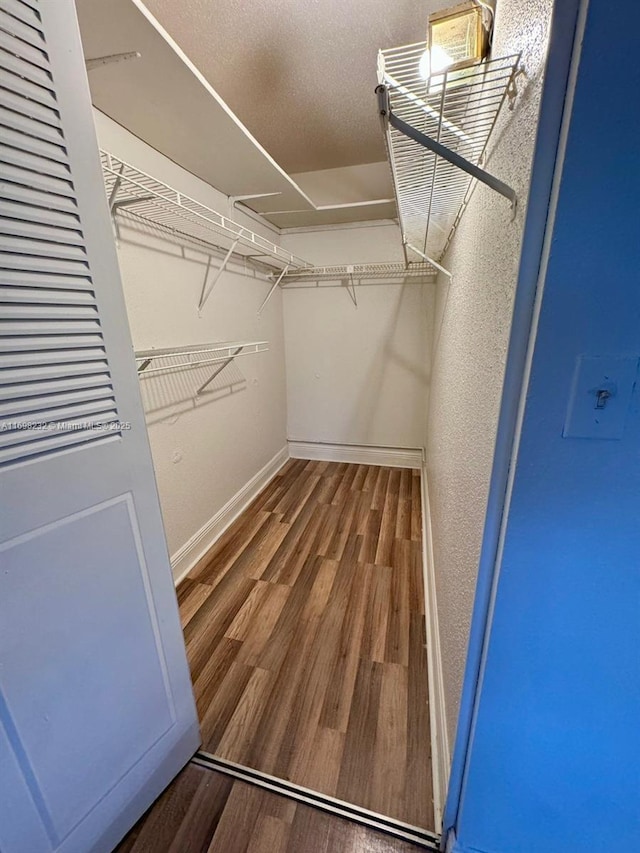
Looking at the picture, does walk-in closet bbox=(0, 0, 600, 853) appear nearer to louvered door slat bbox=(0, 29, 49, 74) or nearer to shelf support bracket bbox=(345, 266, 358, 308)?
louvered door slat bbox=(0, 29, 49, 74)

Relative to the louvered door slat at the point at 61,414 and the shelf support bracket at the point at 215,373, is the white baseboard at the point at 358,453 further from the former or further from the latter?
the louvered door slat at the point at 61,414

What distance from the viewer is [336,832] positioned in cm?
92

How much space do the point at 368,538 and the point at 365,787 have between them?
4.10ft

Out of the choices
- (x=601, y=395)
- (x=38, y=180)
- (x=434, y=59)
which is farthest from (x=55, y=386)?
(x=434, y=59)

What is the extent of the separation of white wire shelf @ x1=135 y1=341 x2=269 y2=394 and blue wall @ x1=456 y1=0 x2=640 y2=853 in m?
1.26

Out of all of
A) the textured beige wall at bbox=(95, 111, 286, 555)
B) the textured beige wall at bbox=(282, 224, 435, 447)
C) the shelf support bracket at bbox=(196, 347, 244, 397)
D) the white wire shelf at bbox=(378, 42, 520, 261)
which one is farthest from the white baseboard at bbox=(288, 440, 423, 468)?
the white wire shelf at bbox=(378, 42, 520, 261)

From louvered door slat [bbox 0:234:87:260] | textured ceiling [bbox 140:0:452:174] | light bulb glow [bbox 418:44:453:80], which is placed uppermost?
textured ceiling [bbox 140:0:452:174]

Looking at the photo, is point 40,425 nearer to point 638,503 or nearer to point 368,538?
point 638,503

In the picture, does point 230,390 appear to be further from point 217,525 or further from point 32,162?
point 32,162

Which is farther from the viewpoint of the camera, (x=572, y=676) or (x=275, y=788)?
(x=275, y=788)

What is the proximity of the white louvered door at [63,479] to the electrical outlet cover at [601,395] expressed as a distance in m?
0.91

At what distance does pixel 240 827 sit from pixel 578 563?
1.16 metres

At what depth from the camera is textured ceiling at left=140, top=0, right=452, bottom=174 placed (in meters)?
1.22

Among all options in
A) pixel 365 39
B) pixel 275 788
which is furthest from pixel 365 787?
pixel 365 39
